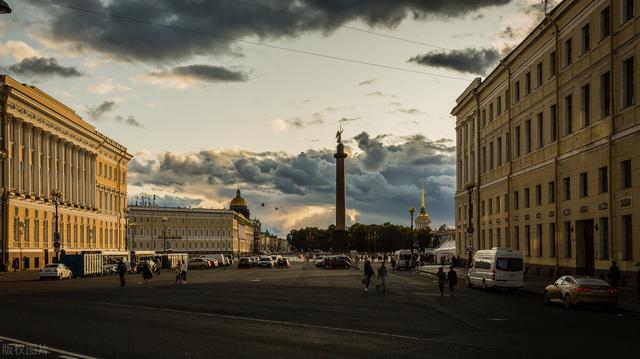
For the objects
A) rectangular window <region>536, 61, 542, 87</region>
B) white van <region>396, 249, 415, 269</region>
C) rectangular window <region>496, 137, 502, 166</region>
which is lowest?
white van <region>396, 249, 415, 269</region>

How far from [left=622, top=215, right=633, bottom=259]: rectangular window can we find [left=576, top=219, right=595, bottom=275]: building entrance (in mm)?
6211

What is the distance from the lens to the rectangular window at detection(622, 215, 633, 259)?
40.2 metres

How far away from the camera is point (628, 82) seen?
4141 centimetres

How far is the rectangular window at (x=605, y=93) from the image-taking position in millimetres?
43969

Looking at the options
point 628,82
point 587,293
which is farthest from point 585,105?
point 587,293

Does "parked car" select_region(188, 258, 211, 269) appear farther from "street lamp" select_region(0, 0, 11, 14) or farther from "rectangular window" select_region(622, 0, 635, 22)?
"street lamp" select_region(0, 0, 11, 14)

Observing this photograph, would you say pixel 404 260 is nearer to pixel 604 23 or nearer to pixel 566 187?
pixel 566 187

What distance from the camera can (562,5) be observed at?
50219mm

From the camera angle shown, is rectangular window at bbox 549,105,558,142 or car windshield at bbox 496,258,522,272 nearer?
car windshield at bbox 496,258,522,272

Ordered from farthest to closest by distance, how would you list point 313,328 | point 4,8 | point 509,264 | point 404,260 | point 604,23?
point 404,260
point 604,23
point 509,264
point 313,328
point 4,8

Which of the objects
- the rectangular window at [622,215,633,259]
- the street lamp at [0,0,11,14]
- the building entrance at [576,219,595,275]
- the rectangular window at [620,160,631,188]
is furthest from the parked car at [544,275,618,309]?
the street lamp at [0,0,11,14]

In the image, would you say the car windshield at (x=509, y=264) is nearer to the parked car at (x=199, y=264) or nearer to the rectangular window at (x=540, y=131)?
the rectangular window at (x=540, y=131)

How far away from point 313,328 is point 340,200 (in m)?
102

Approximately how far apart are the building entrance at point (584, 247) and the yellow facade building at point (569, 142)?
2.5 inches
